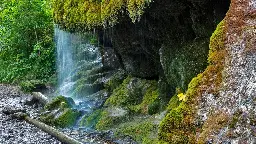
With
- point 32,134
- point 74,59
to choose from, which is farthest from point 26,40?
point 32,134

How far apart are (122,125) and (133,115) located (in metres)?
0.71

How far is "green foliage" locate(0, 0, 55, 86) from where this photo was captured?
21.8 m

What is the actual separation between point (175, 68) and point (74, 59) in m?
12.4

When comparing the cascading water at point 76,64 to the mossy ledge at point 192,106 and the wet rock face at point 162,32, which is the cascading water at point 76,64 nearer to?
the wet rock face at point 162,32

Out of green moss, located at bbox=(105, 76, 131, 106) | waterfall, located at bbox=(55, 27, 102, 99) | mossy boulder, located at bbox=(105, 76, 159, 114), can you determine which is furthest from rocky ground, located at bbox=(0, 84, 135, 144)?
waterfall, located at bbox=(55, 27, 102, 99)

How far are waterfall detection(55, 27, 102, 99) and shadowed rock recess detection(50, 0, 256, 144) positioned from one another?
153cm

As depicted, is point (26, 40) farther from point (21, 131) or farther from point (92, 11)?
point (92, 11)

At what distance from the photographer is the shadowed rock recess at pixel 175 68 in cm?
338

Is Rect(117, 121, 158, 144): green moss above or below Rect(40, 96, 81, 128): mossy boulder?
above

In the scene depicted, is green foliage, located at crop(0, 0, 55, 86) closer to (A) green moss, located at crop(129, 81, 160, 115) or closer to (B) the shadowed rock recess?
(B) the shadowed rock recess

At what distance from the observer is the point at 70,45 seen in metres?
20.6

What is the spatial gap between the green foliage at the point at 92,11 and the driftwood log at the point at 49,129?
306 cm

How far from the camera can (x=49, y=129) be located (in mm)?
10586

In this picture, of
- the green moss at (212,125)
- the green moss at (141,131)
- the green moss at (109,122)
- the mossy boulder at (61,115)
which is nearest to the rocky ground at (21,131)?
the mossy boulder at (61,115)
